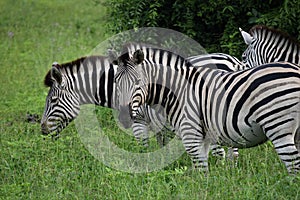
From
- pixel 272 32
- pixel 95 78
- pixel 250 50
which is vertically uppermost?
pixel 272 32

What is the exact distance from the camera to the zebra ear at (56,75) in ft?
24.8

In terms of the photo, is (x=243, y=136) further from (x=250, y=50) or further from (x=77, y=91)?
(x=77, y=91)

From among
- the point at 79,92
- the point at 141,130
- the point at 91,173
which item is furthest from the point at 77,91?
the point at 91,173

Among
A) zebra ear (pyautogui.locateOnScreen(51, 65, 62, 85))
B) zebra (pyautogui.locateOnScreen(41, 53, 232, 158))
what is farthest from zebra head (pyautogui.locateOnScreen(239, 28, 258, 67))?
zebra ear (pyautogui.locateOnScreen(51, 65, 62, 85))

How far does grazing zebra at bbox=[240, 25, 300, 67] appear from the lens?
734 centimetres

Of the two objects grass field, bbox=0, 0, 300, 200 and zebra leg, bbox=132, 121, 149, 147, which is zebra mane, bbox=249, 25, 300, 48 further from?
zebra leg, bbox=132, 121, 149, 147

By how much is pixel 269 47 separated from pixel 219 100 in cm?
226

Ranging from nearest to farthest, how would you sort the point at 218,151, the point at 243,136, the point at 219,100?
the point at 243,136 → the point at 219,100 → the point at 218,151

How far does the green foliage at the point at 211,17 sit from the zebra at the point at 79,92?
2089 millimetres

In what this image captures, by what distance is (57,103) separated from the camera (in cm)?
771

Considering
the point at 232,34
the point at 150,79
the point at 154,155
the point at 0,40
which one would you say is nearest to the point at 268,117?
the point at 150,79

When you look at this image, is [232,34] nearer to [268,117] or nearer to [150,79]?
[150,79]

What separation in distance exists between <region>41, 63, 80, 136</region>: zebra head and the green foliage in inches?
95.7

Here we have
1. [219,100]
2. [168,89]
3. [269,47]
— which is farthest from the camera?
[269,47]
